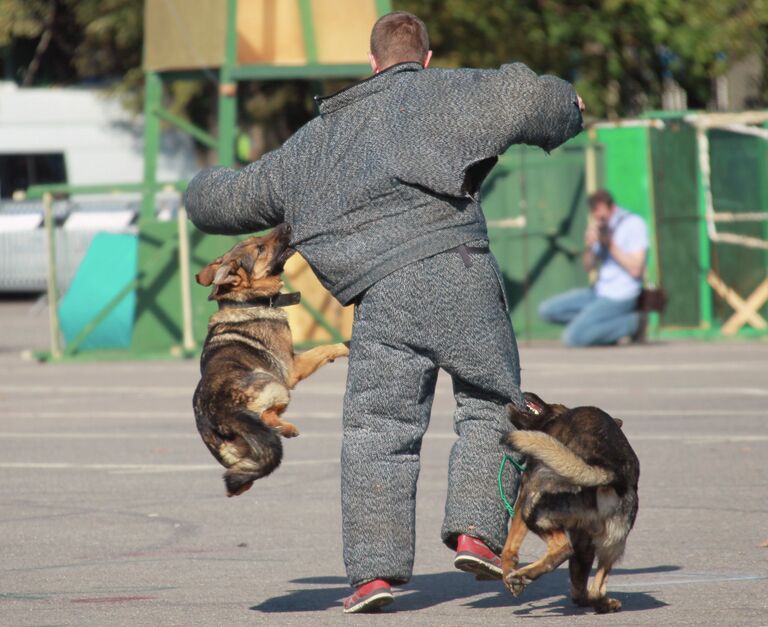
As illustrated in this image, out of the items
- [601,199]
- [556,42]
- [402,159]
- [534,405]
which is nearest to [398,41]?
[402,159]

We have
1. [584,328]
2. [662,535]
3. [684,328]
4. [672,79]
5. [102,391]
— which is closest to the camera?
[662,535]

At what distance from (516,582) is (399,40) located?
1.91 m

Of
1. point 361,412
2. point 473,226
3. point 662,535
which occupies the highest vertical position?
point 473,226

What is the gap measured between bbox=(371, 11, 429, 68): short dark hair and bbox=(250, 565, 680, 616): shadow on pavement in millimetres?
1944

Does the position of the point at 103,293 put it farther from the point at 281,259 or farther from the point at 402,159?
the point at 402,159

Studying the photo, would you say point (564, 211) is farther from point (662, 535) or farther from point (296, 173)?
point (296, 173)

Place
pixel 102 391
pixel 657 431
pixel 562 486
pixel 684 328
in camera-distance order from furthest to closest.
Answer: pixel 684 328 → pixel 102 391 → pixel 657 431 → pixel 562 486

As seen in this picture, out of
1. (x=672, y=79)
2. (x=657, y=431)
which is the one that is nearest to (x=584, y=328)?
(x=657, y=431)

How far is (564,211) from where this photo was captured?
18656 mm

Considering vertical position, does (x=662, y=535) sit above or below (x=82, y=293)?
below

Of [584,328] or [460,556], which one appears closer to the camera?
[460,556]

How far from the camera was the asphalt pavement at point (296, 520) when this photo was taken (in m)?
5.82

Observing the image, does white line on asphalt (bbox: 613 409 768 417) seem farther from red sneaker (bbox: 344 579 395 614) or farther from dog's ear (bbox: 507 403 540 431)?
red sneaker (bbox: 344 579 395 614)

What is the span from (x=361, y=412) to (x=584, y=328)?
11.9 metres
